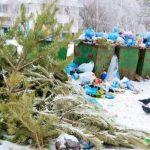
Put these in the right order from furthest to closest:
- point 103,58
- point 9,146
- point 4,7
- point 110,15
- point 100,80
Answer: point 110,15 → point 4,7 → point 103,58 → point 100,80 → point 9,146

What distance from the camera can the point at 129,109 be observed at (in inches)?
260

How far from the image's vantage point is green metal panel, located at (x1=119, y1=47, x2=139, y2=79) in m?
9.24

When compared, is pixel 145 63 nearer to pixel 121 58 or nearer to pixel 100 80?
pixel 121 58

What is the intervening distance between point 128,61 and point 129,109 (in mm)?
2922

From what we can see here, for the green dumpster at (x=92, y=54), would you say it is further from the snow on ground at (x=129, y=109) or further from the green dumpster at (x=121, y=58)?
the snow on ground at (x=129, y=109)

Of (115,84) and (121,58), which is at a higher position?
(121,58)

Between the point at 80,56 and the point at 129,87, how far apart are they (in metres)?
1.25

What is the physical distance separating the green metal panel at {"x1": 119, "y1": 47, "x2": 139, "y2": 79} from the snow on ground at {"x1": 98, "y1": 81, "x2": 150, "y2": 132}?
71 centimetres

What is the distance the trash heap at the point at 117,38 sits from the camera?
8852 millimetres

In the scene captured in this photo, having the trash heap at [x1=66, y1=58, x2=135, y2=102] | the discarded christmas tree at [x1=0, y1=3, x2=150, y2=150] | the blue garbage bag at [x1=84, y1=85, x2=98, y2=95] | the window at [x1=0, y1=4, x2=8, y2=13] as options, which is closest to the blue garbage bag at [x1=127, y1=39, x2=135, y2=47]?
the trash heap at [x1=66, y1=58, x2=135, y2=102]

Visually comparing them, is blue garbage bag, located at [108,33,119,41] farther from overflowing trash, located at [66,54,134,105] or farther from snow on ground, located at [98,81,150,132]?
snow on ground, located at [98,81,150,132]

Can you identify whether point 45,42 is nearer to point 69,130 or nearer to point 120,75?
point 69,130

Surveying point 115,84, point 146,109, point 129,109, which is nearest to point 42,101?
point 146,109

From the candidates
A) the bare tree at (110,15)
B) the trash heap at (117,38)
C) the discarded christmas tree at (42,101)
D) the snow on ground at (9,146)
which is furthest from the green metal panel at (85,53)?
the bare tree at (110,15)
